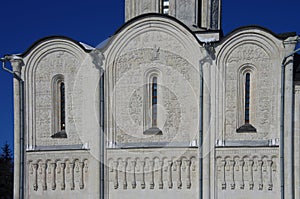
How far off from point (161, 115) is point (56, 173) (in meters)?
4.05

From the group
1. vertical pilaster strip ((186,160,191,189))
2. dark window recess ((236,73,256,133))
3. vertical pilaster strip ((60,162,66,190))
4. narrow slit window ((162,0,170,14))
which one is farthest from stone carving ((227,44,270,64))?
vertical pilaster strip ((60,162,66,190))

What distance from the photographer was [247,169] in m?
11.7

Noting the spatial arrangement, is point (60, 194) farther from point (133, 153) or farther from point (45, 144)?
point (133, 153)

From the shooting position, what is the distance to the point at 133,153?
12.6m

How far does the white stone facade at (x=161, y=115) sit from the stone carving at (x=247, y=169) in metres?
0.03

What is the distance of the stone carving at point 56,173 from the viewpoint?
509 inches

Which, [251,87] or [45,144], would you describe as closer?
[251,87]

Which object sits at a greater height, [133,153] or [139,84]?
[139,84]

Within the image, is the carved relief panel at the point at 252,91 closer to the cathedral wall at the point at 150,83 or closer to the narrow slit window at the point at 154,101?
the cathedral wall at the point at 150,83

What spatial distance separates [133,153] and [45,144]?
3.13 meters

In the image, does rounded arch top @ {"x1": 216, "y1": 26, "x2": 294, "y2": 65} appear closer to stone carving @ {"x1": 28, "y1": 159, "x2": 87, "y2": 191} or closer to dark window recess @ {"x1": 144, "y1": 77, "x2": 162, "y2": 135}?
dark window recess @ {"x1": 144, "y1": 77, "x2": 162, "y2": 135}

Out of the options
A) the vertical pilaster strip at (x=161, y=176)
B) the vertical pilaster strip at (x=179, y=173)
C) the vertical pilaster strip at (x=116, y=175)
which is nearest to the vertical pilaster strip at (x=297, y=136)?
the vertical pilaster strip at (x=179, y=173)

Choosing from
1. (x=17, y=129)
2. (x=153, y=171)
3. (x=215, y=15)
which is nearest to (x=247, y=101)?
(x=153, y=171)

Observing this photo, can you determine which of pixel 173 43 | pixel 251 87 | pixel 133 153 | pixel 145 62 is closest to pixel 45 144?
pixel 133 153
